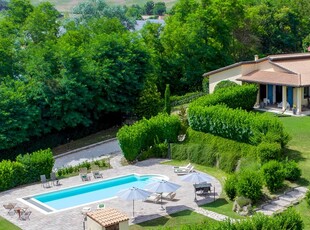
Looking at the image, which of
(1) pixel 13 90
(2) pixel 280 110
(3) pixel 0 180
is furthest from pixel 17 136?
(2) pixel 280 110

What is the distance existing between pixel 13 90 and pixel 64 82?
443 cm

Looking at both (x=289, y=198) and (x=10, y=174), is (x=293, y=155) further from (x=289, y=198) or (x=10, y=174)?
(x=10, y=174)

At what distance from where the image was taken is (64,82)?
47.5m

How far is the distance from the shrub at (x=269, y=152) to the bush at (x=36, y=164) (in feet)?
48.4

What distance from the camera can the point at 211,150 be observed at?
38.9 metres

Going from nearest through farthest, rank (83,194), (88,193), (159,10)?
(83,194), (88,193), (159,10)

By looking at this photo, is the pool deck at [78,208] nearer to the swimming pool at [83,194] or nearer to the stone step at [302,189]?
the swimming pool at [83,194]

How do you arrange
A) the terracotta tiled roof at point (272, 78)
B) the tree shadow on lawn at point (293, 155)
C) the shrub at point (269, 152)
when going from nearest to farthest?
the shrub at point (269, 152), the tree shadow on lawn at point (293, 155), the terracotta tiled roof at point (272, 78)

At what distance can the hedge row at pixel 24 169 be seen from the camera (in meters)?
36.2

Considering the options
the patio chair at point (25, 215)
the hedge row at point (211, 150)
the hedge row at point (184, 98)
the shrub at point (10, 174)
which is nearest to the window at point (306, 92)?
the hedge row at point (211, 150)

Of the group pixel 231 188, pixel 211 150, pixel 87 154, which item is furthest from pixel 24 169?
pixel 231 188

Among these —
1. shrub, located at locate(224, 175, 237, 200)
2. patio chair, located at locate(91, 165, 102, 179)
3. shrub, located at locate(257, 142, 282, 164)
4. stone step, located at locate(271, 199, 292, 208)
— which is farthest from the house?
stone step, located at locate(271, 199, 292, 208)

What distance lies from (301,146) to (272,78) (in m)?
13.2

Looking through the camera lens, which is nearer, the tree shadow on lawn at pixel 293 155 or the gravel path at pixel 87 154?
the tree shadow on lawn at pixel 293 155
